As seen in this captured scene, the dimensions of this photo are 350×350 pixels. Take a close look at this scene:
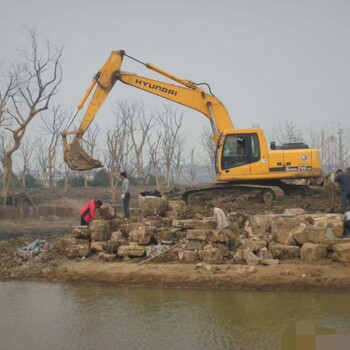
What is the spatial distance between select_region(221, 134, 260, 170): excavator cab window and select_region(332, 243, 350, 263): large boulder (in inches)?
226

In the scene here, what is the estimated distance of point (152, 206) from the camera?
1440 cm

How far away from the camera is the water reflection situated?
7055 millimetres

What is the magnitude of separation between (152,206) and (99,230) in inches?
62.5

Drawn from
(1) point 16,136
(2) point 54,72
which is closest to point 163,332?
(1) point 16,136

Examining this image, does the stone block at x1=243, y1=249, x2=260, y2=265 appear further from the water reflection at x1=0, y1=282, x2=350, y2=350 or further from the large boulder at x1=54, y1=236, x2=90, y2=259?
the large boulder at x1=54, y1=236, x2=90, y2=259

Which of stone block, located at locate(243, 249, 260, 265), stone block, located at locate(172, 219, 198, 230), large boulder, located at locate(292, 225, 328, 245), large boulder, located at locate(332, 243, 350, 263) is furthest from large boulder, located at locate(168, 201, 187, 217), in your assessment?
large boulder, located at locate(332, 243, 350, 263)

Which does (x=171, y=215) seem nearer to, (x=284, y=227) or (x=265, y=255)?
(x=284, y=227)

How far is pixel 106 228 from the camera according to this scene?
13930mm

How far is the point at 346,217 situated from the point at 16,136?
15.6 meters

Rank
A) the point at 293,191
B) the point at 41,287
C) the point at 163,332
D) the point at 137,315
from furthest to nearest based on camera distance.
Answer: the point at 293,191
the point at 41,287
the point at 137,315
the point at 163,332

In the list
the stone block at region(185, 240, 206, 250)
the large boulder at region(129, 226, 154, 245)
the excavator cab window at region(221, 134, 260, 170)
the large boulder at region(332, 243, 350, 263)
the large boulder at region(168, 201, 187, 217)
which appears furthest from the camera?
the excavator cab window at region(221, 134, 260, 170)

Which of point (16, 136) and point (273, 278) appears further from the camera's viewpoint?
point (16, 136)

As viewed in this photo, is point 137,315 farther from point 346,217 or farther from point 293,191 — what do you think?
point 293,191

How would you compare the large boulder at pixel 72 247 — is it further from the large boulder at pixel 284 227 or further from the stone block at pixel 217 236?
the large boulder at pixel 284 227
